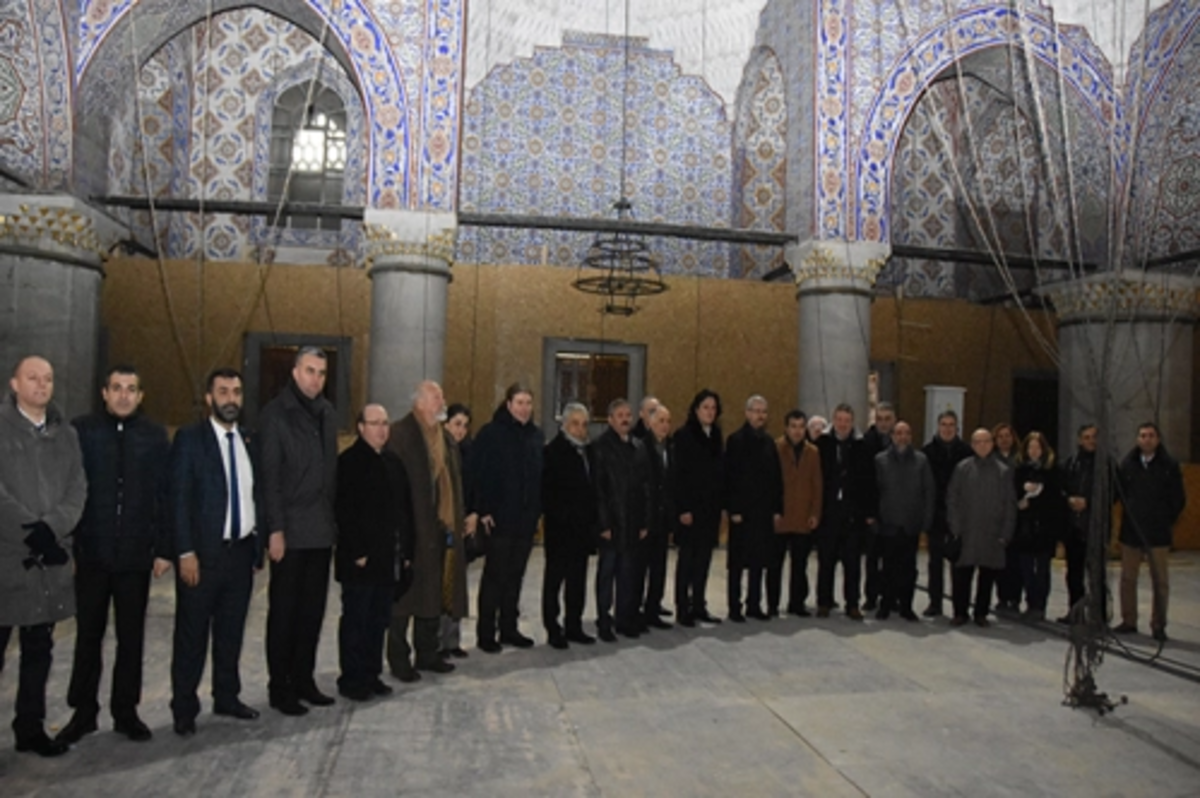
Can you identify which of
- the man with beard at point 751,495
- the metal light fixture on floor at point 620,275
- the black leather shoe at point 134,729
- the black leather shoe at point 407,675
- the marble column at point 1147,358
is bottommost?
the black leather shoe at point 407,675

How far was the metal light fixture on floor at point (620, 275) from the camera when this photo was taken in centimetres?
1015

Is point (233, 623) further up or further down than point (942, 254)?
further down

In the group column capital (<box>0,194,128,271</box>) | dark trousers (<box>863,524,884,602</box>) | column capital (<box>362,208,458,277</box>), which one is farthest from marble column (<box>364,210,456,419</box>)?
dark trousers (<box>863,524,884,602</box>)

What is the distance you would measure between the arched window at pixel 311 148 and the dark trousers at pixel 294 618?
9.93m

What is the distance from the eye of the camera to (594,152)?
13.5 meters

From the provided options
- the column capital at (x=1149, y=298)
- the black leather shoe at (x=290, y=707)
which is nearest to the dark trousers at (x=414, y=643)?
the black leather shoe at (x=290, y=707)

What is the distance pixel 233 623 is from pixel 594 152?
1073 cm

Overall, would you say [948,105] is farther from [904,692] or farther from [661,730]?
[661,730]

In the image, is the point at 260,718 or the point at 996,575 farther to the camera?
the point at 996,575

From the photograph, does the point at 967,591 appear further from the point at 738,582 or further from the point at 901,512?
the point at 738,582

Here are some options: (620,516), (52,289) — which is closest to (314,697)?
(620,516)

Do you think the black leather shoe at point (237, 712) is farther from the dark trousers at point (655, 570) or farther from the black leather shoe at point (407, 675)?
the dark trousers at point (655, 570)

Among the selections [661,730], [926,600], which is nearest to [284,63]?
[926,600]

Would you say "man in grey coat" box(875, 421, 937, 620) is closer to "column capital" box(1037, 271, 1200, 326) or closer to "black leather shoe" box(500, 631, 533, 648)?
"black leather shoe" box(500, 631, 533, 648)
